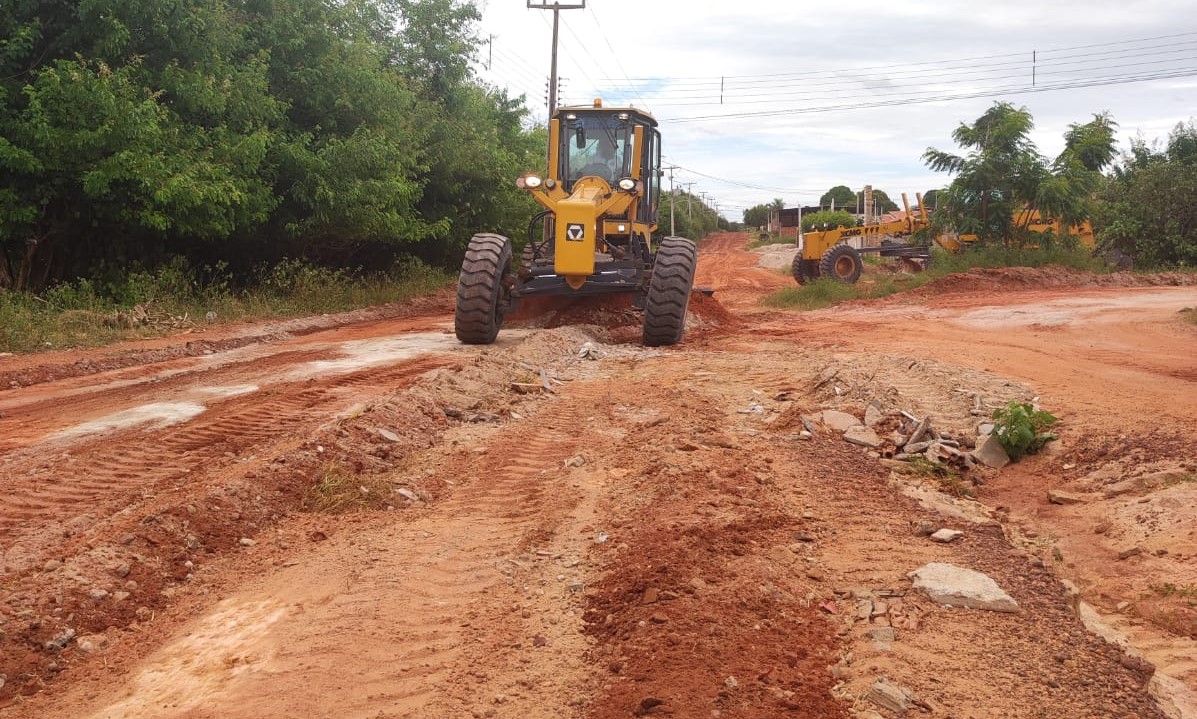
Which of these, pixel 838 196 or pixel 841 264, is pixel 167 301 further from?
pixel 838 196

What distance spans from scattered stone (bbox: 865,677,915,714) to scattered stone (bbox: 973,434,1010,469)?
3.87 m

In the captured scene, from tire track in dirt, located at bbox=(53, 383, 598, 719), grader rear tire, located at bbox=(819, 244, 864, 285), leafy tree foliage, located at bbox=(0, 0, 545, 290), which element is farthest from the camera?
grader rear tire, located at bbox=(819, 244, 864, 285)

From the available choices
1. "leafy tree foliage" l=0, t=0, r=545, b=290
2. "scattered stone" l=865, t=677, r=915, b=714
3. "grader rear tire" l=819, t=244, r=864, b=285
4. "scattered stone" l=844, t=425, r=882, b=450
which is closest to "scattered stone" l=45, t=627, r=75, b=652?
"scattered stone" l=865, t=677, r=915, b=714

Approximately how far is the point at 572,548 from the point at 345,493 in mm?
1577

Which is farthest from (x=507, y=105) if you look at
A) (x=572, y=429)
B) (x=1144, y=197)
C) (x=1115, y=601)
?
(x=1115, y=601)

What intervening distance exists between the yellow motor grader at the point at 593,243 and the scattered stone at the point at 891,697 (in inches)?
350

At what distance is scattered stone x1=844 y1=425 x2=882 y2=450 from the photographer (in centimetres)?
718

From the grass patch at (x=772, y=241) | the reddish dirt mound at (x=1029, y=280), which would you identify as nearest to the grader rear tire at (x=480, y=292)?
the reddish dirt mound at (x=1029, y=280)

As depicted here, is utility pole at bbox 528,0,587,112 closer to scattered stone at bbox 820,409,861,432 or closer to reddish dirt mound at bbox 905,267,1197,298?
reddish dirt mound at bbox 905,267,1197,298

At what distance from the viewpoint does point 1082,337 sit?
43.1ft

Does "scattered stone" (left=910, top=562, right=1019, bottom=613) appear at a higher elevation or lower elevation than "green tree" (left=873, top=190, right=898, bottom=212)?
lower

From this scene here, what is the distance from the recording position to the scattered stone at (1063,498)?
5.77 metres

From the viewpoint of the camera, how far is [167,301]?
14.8 m

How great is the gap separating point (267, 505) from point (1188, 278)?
22.8m
